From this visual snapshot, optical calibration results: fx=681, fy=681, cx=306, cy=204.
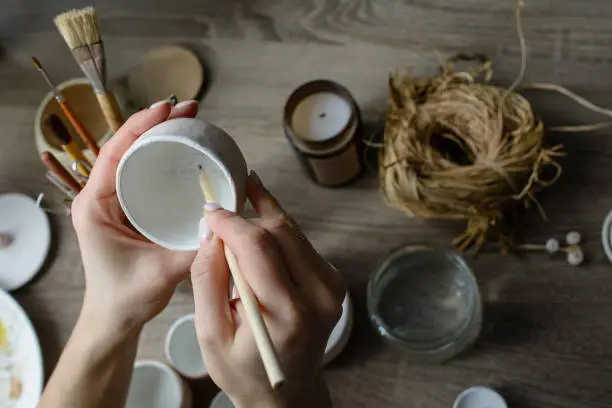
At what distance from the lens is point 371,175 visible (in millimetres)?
796

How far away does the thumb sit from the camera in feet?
1.62

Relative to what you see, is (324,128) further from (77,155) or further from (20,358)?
(20,358)

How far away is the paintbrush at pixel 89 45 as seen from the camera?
65 centimetres

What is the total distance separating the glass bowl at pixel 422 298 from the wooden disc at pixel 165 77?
33 centimetres

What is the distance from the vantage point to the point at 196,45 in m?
0.87

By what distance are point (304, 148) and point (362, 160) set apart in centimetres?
9

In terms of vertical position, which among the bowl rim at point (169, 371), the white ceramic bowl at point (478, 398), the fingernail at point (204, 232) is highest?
the fingernail at point (204, 232)

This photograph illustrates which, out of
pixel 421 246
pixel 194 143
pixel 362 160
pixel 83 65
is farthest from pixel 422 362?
pixel 83 65

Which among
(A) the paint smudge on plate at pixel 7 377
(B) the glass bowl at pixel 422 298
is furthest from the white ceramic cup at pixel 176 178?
(A) the paint smudge on plate at pixel 7 377

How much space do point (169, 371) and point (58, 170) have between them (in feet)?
0.79

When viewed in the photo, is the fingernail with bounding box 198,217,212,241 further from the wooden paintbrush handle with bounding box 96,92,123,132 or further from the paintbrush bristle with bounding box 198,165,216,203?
the wooden paintbrush handle with bounding box 96,92,123,132

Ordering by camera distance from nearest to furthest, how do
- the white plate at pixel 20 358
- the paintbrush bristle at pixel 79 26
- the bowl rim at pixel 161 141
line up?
the bowl rim at pixel 161 141
the paintbrush bristle at pixel 79 26
the white plate at pixel 20 358

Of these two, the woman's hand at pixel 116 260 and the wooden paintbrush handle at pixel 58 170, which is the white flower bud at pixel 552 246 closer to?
the woman's hand at pixel 116 260

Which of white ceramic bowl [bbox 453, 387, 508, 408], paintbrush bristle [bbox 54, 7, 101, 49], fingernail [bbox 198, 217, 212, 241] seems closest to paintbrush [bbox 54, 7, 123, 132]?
paintbrush bristle [bbox 54, 7, 101, 49]
